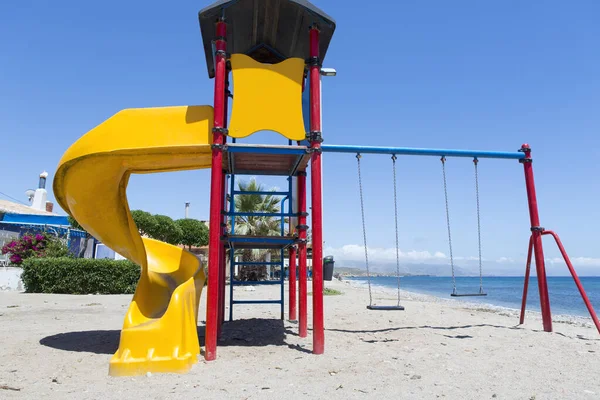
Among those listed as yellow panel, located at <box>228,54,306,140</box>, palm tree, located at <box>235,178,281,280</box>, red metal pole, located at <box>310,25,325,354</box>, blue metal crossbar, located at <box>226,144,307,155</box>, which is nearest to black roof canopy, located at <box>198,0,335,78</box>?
red metal pole, located at <box>310,25,325,354</box>

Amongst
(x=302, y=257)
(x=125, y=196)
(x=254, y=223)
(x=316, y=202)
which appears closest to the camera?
(x=316, y=202)

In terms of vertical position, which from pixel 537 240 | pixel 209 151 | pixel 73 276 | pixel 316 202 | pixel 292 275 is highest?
pixel 209 151

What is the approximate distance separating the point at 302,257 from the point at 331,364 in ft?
7.81

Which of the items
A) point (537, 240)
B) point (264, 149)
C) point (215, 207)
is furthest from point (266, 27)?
point (537, 240)

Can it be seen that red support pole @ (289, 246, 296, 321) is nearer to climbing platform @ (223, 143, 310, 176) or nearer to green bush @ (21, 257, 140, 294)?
climbing platform @ (223, 143, 310, 176)

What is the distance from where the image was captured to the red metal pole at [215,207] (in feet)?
16.3

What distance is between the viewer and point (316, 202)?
18.2 ft

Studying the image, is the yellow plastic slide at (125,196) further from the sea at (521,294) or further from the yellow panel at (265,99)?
the sea at (521,294)

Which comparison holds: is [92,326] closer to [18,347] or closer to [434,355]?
[18,347]

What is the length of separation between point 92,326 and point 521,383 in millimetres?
6885

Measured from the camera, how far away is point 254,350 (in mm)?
5535

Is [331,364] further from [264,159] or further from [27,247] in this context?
[27,247]

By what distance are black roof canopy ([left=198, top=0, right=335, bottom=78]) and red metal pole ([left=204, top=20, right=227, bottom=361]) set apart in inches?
14.3

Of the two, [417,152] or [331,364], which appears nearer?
[331,364]
